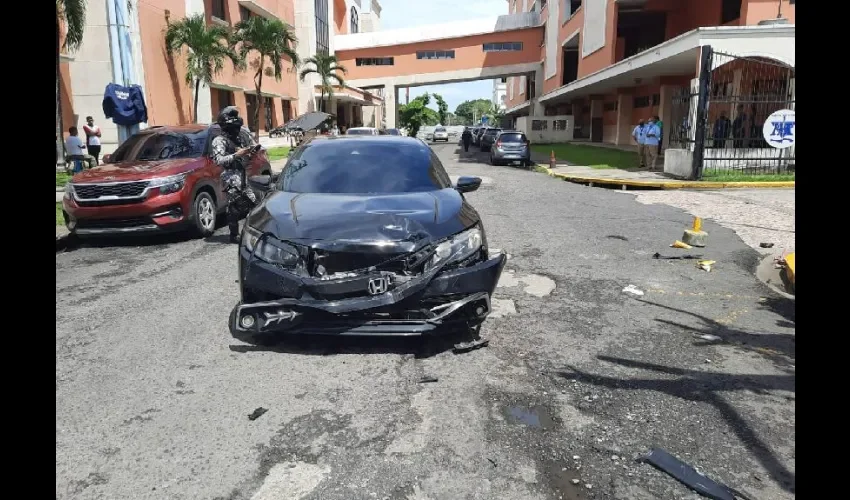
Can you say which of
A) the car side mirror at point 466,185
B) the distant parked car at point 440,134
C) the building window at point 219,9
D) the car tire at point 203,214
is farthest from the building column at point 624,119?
the car side mirror at point 466,185

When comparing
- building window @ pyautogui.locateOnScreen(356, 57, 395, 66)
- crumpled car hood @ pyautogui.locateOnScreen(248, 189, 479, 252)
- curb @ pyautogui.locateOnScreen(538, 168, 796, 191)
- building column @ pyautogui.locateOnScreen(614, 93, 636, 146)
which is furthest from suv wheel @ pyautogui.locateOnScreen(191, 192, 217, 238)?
building window @ pyautogui.locateOnScreen(356, 57, 395, 66)

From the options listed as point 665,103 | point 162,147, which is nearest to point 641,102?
point 665,103

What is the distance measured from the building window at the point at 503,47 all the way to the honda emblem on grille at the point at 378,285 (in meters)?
51.2

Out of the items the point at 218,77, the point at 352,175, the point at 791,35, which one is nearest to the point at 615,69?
the point at 791,35

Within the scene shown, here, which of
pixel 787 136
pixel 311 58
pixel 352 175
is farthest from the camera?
pixel 311 58

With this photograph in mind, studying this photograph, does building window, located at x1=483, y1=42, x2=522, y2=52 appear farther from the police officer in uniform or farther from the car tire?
the police officer in uniform

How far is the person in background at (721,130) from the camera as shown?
52.2ft

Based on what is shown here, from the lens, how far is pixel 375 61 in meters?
53.3

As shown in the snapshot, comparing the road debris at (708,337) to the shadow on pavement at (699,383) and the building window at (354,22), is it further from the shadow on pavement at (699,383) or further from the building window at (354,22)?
the building window at (354,22)

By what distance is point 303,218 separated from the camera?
4.21 metres

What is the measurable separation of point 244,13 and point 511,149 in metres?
18.8

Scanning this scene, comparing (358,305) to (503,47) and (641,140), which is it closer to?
(641,140)
